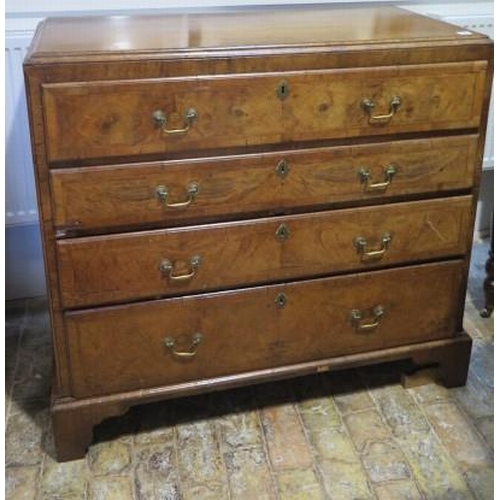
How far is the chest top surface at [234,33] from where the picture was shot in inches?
53.9

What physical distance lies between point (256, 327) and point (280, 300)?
3.3 inches

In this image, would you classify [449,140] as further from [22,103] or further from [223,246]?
[22,103]

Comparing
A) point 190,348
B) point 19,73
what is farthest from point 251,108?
point 19,73

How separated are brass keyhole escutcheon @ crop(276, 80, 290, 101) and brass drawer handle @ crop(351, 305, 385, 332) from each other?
55cm

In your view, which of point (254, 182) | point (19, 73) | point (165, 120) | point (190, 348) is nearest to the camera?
point (165, 120)

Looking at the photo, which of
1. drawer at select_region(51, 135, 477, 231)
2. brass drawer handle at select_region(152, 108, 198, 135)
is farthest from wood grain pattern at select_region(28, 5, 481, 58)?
drawer at select_region(51, 135, 477, 231)

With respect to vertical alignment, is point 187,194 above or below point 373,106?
below

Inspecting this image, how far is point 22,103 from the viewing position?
1901 mm

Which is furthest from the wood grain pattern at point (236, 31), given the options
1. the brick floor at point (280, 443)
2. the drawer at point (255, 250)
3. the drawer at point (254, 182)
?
the brick floor at point (280, 443)

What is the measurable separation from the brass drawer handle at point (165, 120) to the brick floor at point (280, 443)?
0.75 meters

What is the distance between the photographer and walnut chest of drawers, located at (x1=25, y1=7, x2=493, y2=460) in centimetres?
137

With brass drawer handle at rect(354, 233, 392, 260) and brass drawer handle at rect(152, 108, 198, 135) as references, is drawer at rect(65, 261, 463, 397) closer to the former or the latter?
brass drawer handle at rect(354, 233, 392, 260)

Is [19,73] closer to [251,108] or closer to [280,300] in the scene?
[251,108]

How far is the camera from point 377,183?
1.57 m
